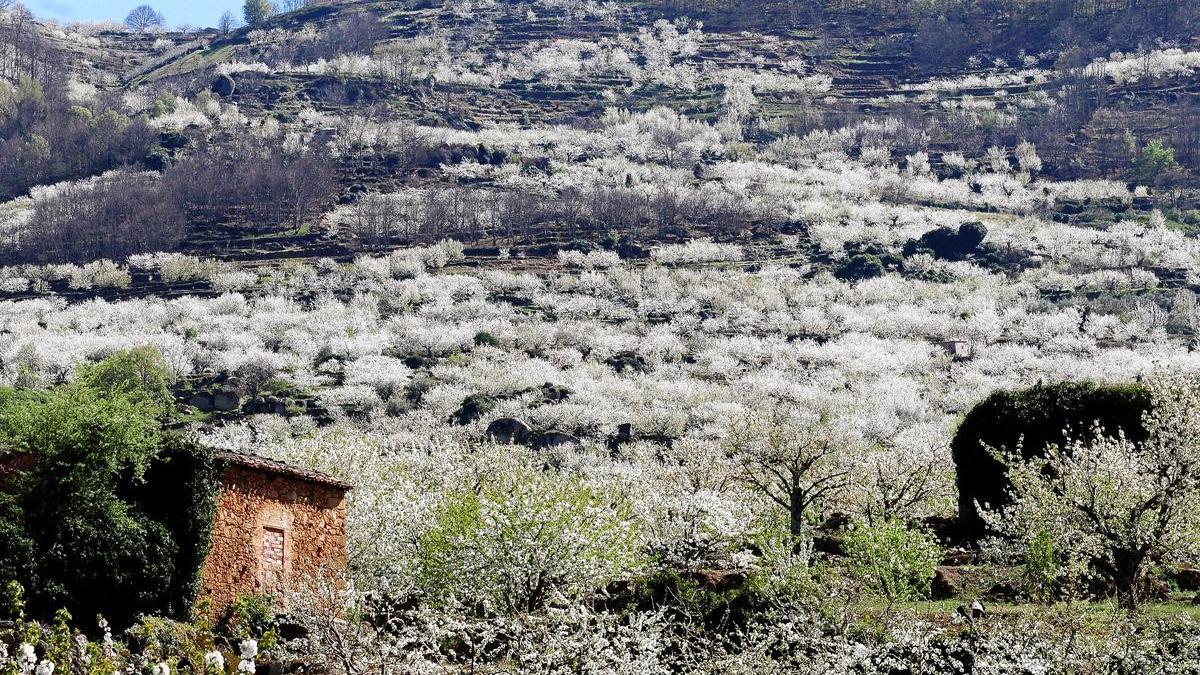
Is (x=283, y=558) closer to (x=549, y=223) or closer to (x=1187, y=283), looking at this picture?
(x=1187, y=283)

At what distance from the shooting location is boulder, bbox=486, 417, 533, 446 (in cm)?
7619

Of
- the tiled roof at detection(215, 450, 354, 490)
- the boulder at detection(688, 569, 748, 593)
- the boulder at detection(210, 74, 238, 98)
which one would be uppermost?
the boulder at detection(210, 74, 238, 98)

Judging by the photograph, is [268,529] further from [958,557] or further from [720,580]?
[958,557]

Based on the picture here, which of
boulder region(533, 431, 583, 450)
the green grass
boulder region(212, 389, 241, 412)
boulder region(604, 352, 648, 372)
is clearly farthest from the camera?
boulder region(604, 352, 648, 372)

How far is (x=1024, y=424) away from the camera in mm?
39156

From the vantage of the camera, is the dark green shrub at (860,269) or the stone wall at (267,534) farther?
the dark green shrub at (860,269)

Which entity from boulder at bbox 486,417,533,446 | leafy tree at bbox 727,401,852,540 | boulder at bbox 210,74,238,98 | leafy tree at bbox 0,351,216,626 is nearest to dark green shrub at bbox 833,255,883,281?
boulder at bbox 486,417,533,446

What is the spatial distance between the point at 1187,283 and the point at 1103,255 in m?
11.0

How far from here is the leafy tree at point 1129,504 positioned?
25516 millimetres

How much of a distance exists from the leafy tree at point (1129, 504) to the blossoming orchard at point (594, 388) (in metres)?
0.11

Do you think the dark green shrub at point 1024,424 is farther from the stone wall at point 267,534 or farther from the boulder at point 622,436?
the boulder at point 622,436

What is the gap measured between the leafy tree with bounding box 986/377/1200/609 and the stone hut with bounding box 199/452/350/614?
1381 cm

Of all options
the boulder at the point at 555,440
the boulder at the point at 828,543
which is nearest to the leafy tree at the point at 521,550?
the boulder at the point at 828,543

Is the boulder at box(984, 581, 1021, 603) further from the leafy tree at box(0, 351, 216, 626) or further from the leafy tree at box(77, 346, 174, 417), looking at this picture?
the leafy tree at box(77, 346, 174, 417)
